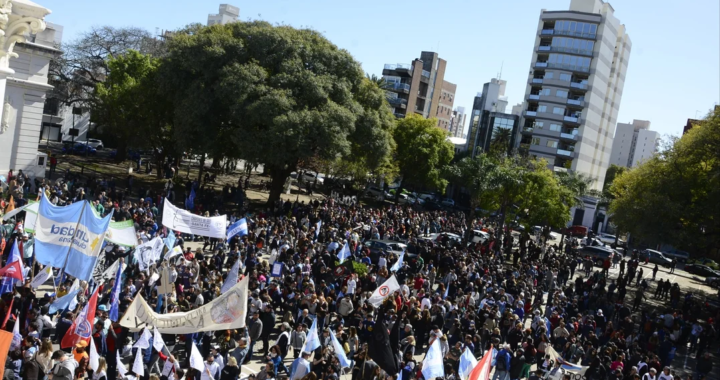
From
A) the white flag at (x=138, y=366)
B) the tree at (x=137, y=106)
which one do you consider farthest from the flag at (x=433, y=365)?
the tree at (x=137, y=106)

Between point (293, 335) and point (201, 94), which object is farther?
point (201, 94)

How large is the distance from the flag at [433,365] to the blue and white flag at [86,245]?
25.0 feet

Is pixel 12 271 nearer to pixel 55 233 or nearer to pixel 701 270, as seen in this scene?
pixel 55 233

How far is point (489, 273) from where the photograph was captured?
26.5 meters

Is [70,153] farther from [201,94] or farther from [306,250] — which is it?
[306,250]

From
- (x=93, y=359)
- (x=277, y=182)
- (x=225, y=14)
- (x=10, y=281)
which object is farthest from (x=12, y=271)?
(x=225, y=14)

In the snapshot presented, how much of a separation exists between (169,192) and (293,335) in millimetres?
21957

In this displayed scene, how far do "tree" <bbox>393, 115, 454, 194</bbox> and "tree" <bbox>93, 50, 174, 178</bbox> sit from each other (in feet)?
72.1

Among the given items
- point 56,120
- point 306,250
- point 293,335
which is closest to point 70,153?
point 56,120

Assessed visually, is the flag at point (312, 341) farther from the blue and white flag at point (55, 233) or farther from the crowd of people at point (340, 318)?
the blue and white flag at point (55, 233)

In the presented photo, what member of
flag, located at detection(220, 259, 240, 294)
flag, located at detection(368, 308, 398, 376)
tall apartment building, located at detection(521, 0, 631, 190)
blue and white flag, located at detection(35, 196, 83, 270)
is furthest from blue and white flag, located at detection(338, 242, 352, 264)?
tall apartment building, located at detection(521, 0, 631, 190)

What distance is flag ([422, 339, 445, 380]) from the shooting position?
13180 mm

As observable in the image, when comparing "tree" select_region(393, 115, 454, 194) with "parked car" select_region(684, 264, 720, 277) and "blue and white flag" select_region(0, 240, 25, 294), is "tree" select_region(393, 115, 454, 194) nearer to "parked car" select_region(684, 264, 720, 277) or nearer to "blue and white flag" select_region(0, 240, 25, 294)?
"parked car" select_region(684, 264, 720, 277)

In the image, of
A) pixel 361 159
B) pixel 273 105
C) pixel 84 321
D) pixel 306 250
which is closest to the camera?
pixel 84 321
